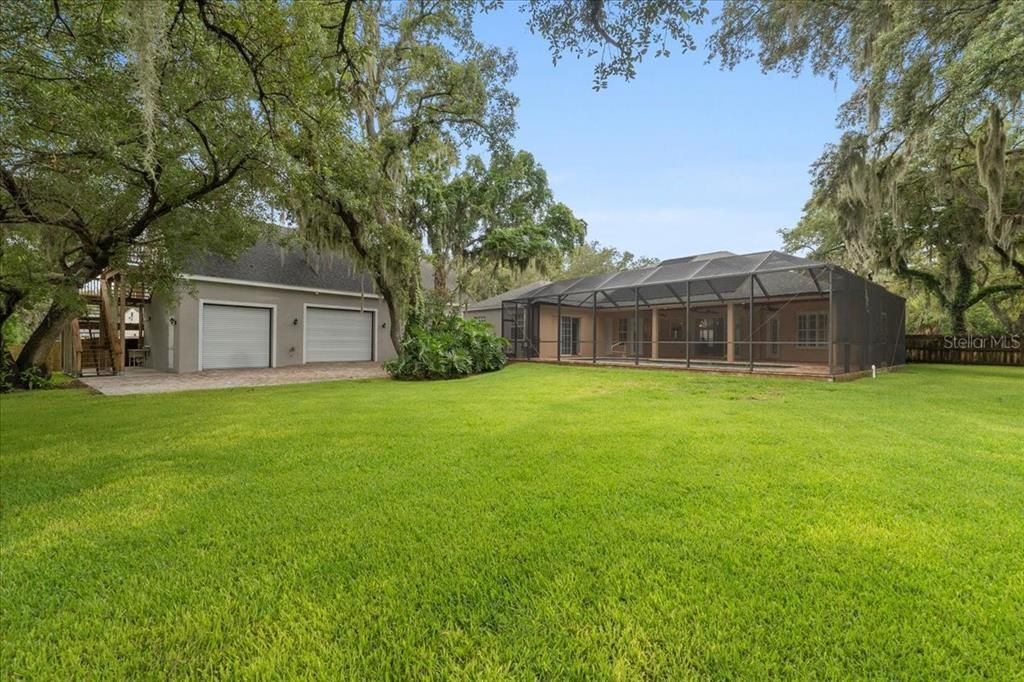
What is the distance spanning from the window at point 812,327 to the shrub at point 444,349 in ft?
30.4

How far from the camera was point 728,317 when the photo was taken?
13.4 metres

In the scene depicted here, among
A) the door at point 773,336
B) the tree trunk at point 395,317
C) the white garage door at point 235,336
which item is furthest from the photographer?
the door at point 773,336

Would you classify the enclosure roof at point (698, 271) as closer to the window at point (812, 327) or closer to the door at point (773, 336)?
the window at point (812, 327)

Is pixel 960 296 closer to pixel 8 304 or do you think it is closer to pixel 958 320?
pixel 958 320

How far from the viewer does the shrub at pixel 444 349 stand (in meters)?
10.2

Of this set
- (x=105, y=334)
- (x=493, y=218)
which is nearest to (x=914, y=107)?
(x=493, y=218)

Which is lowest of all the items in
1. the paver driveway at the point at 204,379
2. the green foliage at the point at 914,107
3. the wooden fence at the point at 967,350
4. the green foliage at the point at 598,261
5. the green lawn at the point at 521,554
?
the green lawn at the point at 521,554

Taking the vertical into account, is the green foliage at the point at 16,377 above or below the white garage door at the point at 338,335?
below

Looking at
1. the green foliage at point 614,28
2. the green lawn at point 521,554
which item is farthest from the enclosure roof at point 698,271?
the green foliage at point 614,28

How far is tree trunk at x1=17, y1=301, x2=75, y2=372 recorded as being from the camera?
30.1 ft

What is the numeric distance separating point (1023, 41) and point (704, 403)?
17.7 feet

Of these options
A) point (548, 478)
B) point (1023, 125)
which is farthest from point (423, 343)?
point (1023, 125)

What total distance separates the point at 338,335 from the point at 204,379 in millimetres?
5237

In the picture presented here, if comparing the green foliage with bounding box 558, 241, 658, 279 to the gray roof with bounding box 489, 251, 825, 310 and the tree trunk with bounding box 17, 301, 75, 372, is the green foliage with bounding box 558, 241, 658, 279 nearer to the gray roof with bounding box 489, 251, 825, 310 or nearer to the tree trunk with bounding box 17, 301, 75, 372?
the gray roof with bounding box 489, 251, 825, 310
